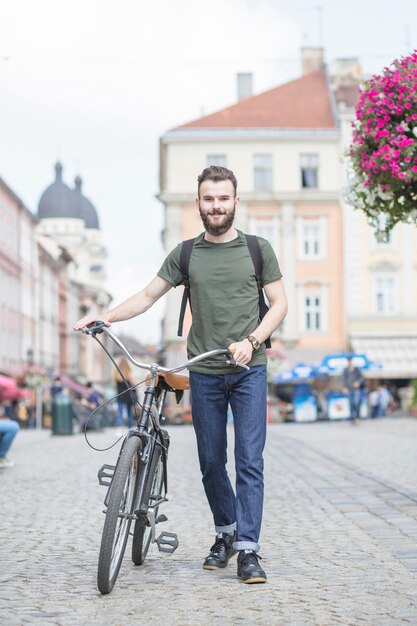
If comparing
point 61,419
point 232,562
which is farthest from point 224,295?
point 61,419

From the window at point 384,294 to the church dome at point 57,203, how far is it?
306 feet

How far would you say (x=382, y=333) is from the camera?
59.3 meters

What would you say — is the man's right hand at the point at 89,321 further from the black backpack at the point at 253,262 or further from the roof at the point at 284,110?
the roof at the point at 284,110

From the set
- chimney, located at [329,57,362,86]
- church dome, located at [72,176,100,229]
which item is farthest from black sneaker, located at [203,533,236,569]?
church dome, located at [72,176,100,229]

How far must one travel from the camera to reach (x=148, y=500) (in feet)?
21.4

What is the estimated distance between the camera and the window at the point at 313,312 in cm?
6106

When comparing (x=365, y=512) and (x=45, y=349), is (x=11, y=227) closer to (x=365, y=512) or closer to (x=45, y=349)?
(x=45, y=349)

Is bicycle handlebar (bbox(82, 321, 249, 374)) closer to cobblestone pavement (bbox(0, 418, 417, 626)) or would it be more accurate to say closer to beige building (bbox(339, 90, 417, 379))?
cobblestone pavement (bbox(0, 418, 417, 626))

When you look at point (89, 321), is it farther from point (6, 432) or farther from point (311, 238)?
point (311, 238)

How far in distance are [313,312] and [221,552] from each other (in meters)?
54.8

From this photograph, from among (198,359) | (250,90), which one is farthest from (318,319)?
(198,359)

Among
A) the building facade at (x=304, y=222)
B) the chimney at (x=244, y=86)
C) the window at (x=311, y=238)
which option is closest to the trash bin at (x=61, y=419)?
the building facade at (x=304, y=222)

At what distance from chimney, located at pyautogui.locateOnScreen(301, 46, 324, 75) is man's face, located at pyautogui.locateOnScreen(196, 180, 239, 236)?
2468 inches

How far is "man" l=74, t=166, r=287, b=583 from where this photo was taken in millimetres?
6535
